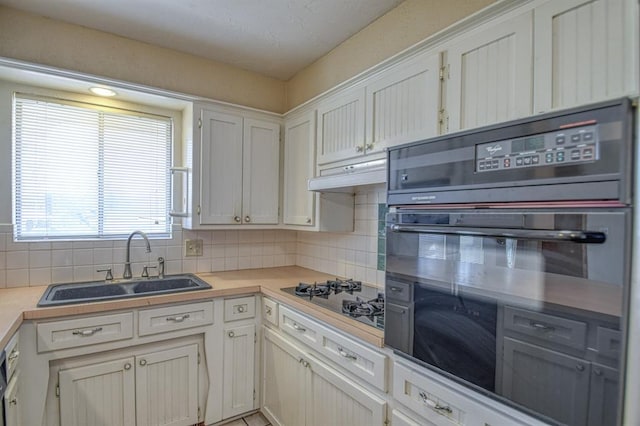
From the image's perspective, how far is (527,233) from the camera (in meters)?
0.88

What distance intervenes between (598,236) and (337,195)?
5.29 ft

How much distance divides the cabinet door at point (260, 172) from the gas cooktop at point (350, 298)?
72 centimetres

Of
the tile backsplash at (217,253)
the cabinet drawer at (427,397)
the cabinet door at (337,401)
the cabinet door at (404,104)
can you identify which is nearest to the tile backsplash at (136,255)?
the tile backsplash at (217,253)

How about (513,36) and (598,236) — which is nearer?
(598,236)

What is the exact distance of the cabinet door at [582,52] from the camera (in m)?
0.94

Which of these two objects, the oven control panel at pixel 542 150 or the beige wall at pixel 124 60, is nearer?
the oven control panel at pixel 542 150

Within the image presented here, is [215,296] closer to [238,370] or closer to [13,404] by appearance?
[238,370]

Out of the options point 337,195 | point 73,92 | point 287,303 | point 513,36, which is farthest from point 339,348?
point 73,92

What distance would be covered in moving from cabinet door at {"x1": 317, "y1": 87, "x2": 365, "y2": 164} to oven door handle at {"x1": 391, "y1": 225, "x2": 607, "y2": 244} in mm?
892

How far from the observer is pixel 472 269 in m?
1.02

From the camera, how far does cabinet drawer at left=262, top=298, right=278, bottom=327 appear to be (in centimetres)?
206

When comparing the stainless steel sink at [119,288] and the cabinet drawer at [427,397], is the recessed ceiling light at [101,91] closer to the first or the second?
the stainless steel sink at [119,288]

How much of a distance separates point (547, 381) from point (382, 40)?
1.82 m

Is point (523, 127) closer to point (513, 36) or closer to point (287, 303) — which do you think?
point (513, 36)
